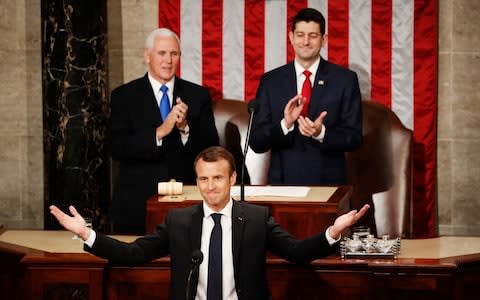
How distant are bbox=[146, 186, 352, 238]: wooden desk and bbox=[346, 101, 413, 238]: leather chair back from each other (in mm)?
1995

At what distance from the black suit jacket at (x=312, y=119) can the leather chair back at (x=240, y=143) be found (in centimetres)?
110

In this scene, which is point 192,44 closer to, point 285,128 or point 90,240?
point 285,128

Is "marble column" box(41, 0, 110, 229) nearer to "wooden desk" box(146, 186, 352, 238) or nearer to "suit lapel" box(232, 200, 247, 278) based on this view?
"wooden desk" box(146, 186, 352, 238)

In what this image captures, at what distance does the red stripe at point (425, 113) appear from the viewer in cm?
785

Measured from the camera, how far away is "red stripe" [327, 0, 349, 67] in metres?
7.94

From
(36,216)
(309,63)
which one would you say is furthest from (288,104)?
(36,216)

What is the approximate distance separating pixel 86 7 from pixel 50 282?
3.06 m

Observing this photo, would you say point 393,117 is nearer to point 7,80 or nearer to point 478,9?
point 478,9

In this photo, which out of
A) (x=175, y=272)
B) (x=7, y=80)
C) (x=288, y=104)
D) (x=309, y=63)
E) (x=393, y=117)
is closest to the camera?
(x=175, y=272)

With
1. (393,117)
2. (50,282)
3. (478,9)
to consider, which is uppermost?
(478,9)

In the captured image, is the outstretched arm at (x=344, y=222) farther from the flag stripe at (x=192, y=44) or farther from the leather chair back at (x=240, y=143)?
the flag stripe at (x=192, y=44)

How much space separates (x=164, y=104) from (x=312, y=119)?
1000 millimetres

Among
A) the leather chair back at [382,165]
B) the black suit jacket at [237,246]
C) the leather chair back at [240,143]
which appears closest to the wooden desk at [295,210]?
the black suit jacket at [237,246]

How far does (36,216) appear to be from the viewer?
8359 mm
